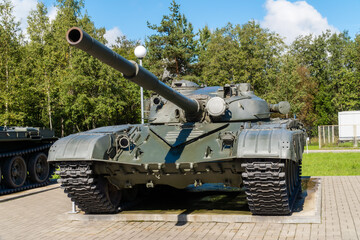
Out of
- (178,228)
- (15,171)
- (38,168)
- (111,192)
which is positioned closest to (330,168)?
(38,168)

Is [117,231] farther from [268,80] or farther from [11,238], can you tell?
[268,80]

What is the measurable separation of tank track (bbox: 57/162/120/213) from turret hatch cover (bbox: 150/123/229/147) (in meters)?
1.72

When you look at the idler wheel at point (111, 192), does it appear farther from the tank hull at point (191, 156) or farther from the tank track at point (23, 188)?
the tank track at point (23, 188)

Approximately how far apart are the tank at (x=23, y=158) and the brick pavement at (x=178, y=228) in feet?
12.3

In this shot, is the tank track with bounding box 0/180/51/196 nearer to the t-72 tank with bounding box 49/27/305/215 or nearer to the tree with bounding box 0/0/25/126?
the t-72 tank with bounding box 49/27/305/215

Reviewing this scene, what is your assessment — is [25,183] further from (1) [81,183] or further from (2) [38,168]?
(1) [81,183]

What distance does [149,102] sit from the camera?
11531 millimetres

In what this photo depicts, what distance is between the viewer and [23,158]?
1577 centimetres

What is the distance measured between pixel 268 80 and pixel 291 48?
22825mm

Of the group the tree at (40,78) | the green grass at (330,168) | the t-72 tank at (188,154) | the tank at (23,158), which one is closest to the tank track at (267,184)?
the t-72 tank at (188,154)

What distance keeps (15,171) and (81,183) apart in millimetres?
7271

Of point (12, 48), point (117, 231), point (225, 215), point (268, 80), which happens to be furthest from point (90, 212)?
point (268, 80)

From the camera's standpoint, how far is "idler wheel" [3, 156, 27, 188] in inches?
576

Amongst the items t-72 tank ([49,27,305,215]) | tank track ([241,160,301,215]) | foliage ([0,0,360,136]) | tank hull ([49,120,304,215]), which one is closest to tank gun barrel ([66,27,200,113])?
t-72 tank ([49,27,305,215])
